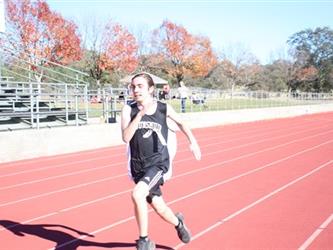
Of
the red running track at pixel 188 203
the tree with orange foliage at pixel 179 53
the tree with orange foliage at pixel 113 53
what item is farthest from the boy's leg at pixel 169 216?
the tree with orange foliage at pixel 179 53

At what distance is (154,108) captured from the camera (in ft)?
14.8

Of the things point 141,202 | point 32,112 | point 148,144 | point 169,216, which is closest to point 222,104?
point 32,112

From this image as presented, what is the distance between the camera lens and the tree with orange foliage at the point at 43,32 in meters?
37.2

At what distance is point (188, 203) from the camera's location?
22.8 ft

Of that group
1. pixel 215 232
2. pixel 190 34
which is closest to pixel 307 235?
pixel 215 232

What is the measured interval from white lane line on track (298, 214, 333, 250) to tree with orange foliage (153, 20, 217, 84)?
2030 inches

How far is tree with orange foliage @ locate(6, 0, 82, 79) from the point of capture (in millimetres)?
37219

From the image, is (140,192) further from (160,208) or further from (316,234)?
(316,234)

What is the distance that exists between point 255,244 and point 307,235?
0.70 metres

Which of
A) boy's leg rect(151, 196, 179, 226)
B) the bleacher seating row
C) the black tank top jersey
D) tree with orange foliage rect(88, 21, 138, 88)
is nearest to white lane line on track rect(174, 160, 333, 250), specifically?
boy's leg rect(151, 196, 179, 226)

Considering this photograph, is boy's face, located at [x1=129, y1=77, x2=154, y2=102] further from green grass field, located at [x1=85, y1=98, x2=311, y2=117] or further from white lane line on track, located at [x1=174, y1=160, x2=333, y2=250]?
green grass field, located at [x1=85, y1=98, x2=311, y2=117]

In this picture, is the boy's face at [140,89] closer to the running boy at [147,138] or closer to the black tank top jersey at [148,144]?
the running boy at [147,138]

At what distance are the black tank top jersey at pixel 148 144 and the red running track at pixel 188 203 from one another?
102cm

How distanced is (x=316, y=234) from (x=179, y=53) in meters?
52.7
